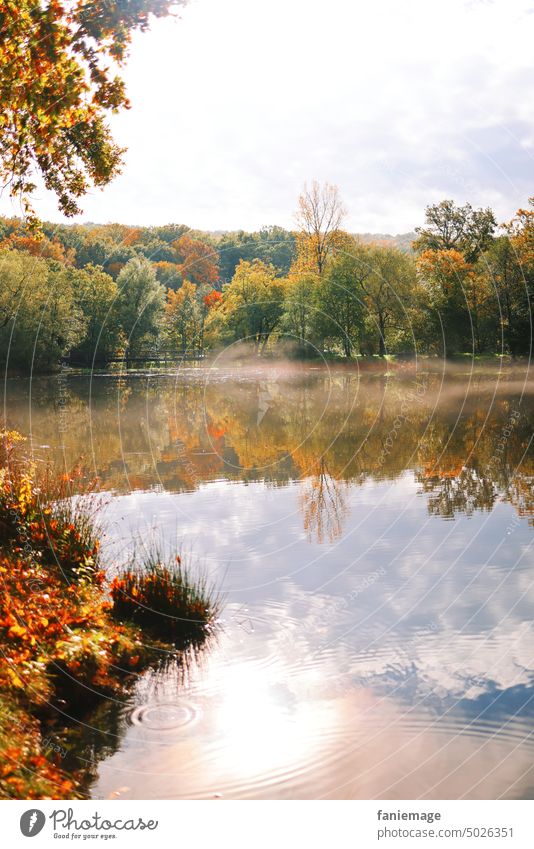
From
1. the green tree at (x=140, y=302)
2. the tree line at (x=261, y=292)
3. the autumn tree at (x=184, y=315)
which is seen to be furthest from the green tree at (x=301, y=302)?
the green tree at (x=140, y=302)

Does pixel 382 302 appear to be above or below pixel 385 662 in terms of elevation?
above

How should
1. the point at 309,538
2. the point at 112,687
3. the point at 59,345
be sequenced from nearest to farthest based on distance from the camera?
the point at 112,687 < the point at 309,538 < the point at 59,345

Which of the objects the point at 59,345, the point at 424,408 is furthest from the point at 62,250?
the point at 424,408

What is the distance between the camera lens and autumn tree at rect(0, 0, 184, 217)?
10734 millimetres

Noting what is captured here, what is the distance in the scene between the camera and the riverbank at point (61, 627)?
6.37 metres

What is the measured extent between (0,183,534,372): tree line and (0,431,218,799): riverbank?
18.2 m

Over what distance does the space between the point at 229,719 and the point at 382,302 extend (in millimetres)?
44384

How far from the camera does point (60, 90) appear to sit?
11633 millimetres

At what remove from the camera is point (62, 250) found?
56500 mm

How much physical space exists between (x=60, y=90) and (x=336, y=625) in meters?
8.71

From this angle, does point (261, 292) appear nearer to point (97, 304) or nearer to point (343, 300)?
point (343, 300)
